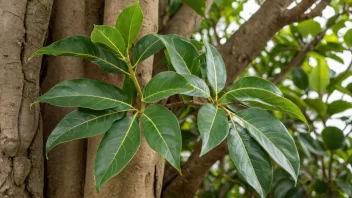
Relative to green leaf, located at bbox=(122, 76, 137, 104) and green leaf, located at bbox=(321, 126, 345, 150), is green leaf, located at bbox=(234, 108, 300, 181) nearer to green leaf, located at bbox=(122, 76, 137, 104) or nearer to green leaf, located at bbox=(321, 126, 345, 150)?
green leaf, located at bbox=(122, 76, 137, 104)

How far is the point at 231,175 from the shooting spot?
134cm

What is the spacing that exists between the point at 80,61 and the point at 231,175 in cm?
68

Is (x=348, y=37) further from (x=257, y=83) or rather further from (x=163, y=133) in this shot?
(x=163, y=133)

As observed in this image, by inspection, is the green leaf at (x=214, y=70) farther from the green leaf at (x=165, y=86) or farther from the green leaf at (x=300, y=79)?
the green leaf at (x=300, y=79)

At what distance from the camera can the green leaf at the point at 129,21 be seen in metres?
0.59

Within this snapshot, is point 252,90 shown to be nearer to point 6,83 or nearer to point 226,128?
point 226,128

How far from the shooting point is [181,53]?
636mm

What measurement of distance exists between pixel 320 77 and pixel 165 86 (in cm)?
70

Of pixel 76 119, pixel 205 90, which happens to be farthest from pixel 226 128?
pixel 76 119

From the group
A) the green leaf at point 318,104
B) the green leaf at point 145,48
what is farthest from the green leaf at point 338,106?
the green leaf at point 145,48

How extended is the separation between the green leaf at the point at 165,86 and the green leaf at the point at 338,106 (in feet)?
2.12

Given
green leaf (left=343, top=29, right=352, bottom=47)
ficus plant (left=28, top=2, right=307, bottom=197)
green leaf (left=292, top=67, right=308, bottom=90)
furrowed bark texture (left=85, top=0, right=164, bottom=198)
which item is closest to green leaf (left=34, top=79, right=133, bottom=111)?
ficus plant (left=28, top=2, right=307, bottom=197)

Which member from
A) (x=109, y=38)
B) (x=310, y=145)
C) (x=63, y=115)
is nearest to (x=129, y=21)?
(x=109, y=38)

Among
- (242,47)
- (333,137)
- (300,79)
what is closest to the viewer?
(242,47)
